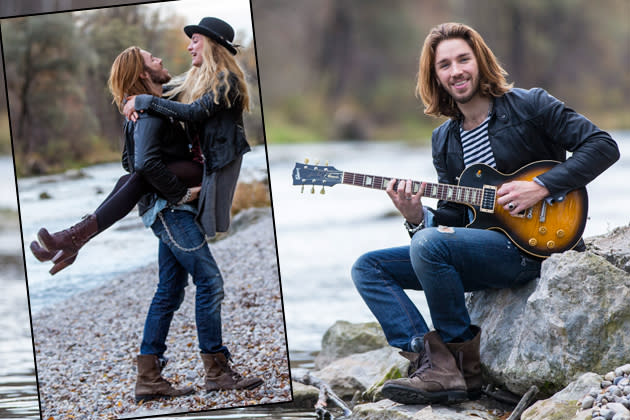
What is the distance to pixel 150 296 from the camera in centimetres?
411

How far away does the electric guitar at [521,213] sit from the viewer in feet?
11.9

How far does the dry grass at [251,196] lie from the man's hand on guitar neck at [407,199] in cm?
79

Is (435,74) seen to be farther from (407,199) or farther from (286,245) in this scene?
(286,245)

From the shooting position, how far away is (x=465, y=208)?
3.84 meters

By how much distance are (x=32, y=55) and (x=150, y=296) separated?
4.18ft

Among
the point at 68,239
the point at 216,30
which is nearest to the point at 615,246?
the point at 216,30

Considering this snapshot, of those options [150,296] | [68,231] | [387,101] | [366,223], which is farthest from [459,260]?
[387,101]

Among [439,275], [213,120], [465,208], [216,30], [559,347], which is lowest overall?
[559,347]

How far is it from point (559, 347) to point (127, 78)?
7.20ft

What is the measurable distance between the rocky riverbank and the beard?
167 cm

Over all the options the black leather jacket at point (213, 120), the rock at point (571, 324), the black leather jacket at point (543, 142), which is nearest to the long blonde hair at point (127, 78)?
the black leather jacket at point (213, 120)

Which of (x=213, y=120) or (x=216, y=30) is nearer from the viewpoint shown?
→ (x=213, y=120)

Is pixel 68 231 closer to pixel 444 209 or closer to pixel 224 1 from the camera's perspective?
pixel 224 1

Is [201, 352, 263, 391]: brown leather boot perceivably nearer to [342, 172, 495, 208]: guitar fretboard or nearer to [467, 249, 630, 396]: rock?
[342, 172, 495, 208]: guitar fretboard
